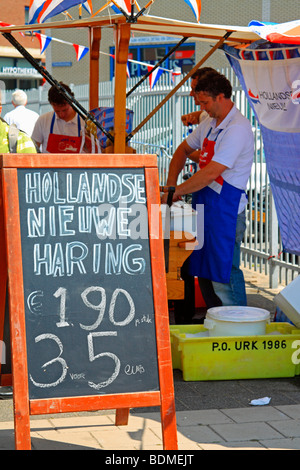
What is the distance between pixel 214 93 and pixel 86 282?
2738 millimetres

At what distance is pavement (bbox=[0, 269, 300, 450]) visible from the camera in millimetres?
3928

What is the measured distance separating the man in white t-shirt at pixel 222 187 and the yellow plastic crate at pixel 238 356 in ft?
3.14

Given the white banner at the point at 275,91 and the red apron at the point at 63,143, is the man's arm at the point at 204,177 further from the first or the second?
the red apron at the point at 63,143

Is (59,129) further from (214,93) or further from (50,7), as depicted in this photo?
(50,7)

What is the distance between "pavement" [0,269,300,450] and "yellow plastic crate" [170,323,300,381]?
0.07 metres

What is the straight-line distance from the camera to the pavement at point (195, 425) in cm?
393

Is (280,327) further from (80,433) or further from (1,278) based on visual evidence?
(1,278)

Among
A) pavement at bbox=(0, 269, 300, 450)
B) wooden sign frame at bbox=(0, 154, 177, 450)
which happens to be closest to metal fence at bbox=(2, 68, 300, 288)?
pavement at bbox=(0, 269, 300, 450)

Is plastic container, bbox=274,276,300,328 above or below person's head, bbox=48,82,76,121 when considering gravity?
below

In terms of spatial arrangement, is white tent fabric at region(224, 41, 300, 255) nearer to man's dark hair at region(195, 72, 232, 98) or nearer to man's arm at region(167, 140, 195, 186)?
man's dark hair at region(195, 72, 232, 98)

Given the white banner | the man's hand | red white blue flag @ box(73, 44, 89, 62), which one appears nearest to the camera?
the white banner

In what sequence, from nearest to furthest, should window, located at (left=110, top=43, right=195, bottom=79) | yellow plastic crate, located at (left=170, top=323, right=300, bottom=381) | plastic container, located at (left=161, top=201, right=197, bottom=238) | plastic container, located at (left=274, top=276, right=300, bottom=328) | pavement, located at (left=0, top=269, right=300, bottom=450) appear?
pavement, located at (left=0, top=269, right=300, bottom=450) → yellow plastic crate, located at (left=170, top=323, right=300, bottom=381) → plastic container, located at (left=274, top=276, right=300, bottom=328) → plastic container, located at (left=161, top=201, right=197, bottom=238) → window, located at (left=110, top=43, right=195, bottom=79)

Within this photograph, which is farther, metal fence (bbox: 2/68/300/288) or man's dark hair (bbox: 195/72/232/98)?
metal fence (bbox: 2/68/300/288)

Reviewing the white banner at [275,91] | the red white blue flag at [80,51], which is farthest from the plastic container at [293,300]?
the red white blue flag at [80,51]
